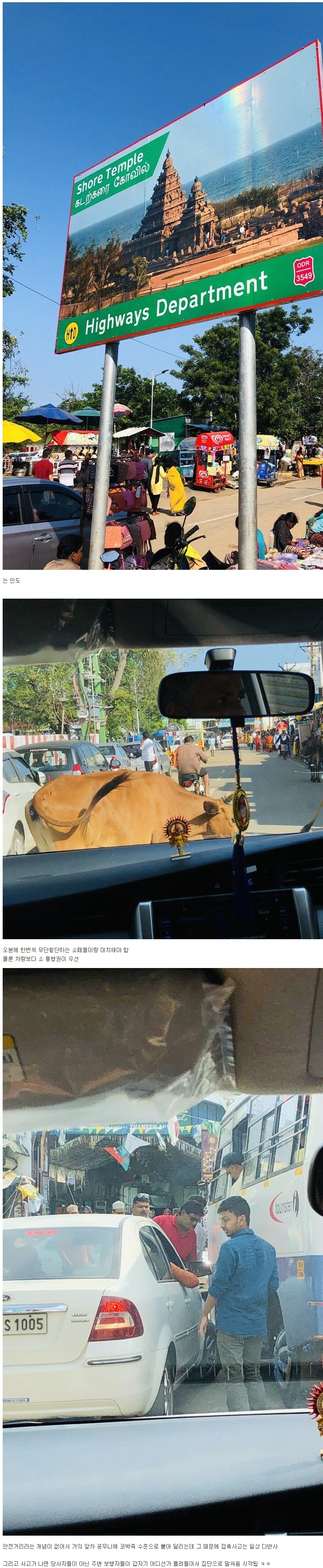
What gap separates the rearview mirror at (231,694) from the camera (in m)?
1.51

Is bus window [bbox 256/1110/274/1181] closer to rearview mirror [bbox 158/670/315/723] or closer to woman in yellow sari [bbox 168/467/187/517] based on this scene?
rearview mirror [bbox 158/670/315/723]

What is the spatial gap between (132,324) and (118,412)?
1.44ft

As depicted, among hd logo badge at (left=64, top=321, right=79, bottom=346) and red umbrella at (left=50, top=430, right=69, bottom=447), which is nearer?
hd logo badge at (left=64, top=321, right=79, bottom=346)

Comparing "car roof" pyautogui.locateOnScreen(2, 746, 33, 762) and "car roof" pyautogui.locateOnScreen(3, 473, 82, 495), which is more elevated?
"car roof" pyautogui.locateOnScreen(3, 473, 82, 495)

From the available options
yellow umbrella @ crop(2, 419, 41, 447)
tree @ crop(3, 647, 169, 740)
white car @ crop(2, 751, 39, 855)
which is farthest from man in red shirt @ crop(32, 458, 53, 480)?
white car @ crop(2, 751, 39, 855)

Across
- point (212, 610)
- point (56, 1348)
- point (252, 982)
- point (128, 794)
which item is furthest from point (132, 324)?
point (56, 1348)

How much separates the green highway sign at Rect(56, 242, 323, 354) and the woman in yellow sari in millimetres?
503

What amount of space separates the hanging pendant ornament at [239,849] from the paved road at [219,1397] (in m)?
0.70

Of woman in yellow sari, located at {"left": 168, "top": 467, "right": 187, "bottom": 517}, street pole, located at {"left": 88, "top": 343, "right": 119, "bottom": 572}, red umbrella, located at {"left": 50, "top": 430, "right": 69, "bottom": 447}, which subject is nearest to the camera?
street pole, located at {"left": 88, "top": 343, "right": 119, "bottom": 572}

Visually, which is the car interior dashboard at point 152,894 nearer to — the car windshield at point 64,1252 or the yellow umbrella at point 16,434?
the car windshield at point 64,1252

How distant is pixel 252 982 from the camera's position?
5.15 ft

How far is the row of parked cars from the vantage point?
1485 millimetres

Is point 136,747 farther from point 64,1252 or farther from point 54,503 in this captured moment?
point 54,503

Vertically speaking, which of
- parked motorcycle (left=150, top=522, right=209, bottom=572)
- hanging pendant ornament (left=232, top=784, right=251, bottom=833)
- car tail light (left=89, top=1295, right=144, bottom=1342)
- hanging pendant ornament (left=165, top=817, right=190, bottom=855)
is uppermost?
parked motorcycle (left=150, top=522, right=209, bottom=572)
